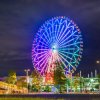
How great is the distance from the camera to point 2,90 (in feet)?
532

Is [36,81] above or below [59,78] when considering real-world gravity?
above

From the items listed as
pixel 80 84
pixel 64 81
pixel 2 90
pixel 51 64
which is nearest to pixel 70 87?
pixel 80 84

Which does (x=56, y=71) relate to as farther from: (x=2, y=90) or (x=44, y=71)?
(x=2, y=90)

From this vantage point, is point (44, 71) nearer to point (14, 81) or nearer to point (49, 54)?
point (49, 54)

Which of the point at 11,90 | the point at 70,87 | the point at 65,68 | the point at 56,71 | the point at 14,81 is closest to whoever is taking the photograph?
the point at 65,68

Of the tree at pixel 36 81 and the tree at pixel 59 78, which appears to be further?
the tree at pixel 36 81

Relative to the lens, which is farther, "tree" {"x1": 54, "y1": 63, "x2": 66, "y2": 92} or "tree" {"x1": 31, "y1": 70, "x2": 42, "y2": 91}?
"tree" {"x1": 31, "y1": 70, "x2": 42, "y2": 91}

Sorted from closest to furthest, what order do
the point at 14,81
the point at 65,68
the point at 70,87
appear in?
the point at 65,68 < the point at 70,87 < the point at 14,81

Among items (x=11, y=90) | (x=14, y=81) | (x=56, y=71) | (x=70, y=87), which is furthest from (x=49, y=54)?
(x=14, y=81)

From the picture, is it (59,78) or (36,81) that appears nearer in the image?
(59,78)

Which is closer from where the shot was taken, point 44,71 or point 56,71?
point 44,71

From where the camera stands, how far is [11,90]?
157000 millimetres

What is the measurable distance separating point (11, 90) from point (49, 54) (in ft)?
178

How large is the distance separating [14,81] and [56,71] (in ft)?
173
